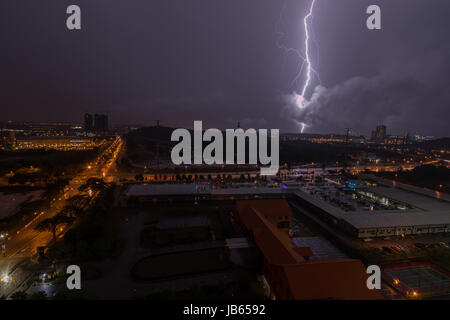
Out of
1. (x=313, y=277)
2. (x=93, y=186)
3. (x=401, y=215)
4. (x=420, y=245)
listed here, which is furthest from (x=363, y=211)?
(x=93, y=186)

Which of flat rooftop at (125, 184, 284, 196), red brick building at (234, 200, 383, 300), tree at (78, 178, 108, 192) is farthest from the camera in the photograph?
tree at (78, 178, 108, 192)

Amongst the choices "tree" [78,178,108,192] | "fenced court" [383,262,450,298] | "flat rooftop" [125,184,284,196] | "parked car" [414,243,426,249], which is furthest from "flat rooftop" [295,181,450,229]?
"tree" [78,178,108,192]

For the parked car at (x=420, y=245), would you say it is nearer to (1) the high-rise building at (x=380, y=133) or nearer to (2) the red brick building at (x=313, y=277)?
(2) the red brick building at (x=313, y=277)

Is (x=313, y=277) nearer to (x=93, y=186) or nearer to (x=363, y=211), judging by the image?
(x=363, y=211)

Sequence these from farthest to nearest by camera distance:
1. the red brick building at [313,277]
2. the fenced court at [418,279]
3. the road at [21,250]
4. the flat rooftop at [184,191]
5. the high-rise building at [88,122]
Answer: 1. the high-rise building at [88,122]
2. the flat rooftop at [184,191]
3. the fenced court at [418,279]
4. the road at [21,250]
5. the red brick building at [313,277]

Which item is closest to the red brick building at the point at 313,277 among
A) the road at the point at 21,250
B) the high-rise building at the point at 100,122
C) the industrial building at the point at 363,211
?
the industrial building at the point at 363,211

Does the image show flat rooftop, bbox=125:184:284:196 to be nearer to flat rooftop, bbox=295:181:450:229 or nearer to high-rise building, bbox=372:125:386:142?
flat rooftop, bbox=295:181:450:229
